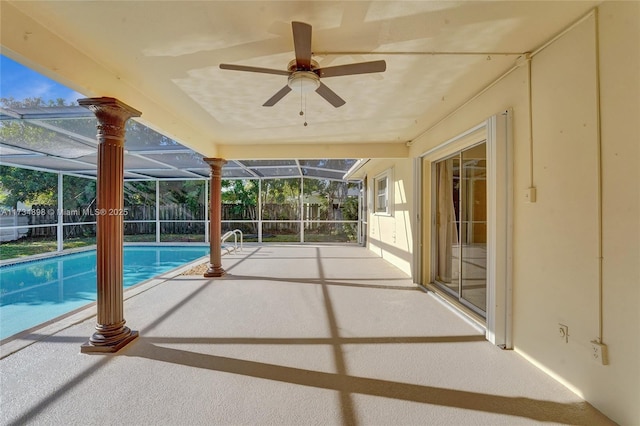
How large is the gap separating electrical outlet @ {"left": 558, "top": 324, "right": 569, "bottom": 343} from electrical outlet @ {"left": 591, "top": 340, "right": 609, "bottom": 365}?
200 millimetres

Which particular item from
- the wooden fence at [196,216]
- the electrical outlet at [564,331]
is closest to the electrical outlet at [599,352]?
the electrical outlet at [564,331]

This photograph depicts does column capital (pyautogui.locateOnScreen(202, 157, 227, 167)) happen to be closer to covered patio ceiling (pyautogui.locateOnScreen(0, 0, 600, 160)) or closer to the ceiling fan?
covered patio ceiling (pyautogui.locateOnScreen(0, 0, 600, 160))

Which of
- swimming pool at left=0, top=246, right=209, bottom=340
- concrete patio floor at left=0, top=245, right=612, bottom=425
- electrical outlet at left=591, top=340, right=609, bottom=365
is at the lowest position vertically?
swimming pool at left=0, top=246, right=209, bottom=340

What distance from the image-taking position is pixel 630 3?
5.35ft

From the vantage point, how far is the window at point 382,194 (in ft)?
22.9

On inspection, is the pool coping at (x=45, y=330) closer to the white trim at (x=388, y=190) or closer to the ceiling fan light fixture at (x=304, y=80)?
the ceiling fan light fixture at (x=304, y=80)

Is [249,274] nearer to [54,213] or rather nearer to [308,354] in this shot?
[308,354]

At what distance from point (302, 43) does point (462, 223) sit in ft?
11.2

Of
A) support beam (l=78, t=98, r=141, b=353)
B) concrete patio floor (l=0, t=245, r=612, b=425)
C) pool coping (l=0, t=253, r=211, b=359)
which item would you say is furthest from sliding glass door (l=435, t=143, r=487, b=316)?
pool coping (l=0, t=253, r=211, b=359)

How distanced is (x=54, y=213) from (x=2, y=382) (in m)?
10.2

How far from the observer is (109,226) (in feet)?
8.71

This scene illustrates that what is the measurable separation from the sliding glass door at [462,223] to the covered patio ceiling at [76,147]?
431 centimetres

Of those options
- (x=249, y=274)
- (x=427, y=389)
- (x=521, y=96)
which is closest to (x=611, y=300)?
(x=427, y=389)

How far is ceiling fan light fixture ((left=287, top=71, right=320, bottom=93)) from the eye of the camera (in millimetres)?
2135
